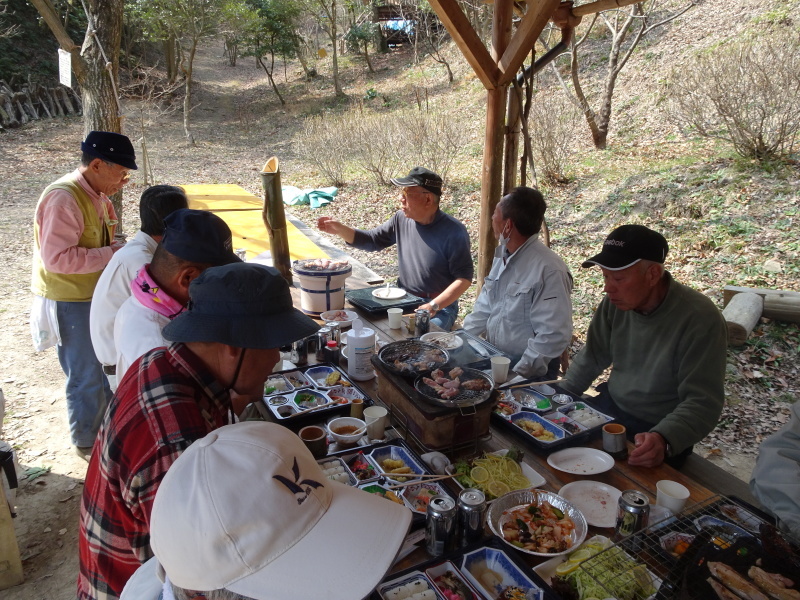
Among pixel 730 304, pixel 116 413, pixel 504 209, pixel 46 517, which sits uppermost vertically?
pixel 504 209

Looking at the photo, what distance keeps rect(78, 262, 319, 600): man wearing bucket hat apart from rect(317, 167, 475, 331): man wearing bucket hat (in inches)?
106

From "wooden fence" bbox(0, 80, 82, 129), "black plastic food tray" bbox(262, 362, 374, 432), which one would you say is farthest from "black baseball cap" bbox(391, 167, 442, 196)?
"wooden fence" bbox(0, 80, 82, 129)

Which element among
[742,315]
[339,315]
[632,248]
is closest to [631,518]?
[632,248]

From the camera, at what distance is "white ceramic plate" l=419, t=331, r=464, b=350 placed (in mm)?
3137

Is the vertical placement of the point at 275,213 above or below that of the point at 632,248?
above

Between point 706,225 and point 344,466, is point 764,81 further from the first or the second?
point 344,466

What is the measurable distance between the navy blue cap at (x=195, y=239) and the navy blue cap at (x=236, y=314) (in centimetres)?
67

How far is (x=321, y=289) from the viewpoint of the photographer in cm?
397

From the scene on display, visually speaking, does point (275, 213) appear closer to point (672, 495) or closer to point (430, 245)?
point (430, 245)

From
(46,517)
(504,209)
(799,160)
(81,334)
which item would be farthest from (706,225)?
(46,517)

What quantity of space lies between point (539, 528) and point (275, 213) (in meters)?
2.76

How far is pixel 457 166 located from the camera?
41.5 feet

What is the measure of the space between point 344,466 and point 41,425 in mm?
3580

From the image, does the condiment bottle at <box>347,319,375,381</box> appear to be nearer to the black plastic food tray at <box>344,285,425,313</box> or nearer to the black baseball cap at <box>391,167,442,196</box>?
the black plastic food tray at <box>344,285,425,313</box>
